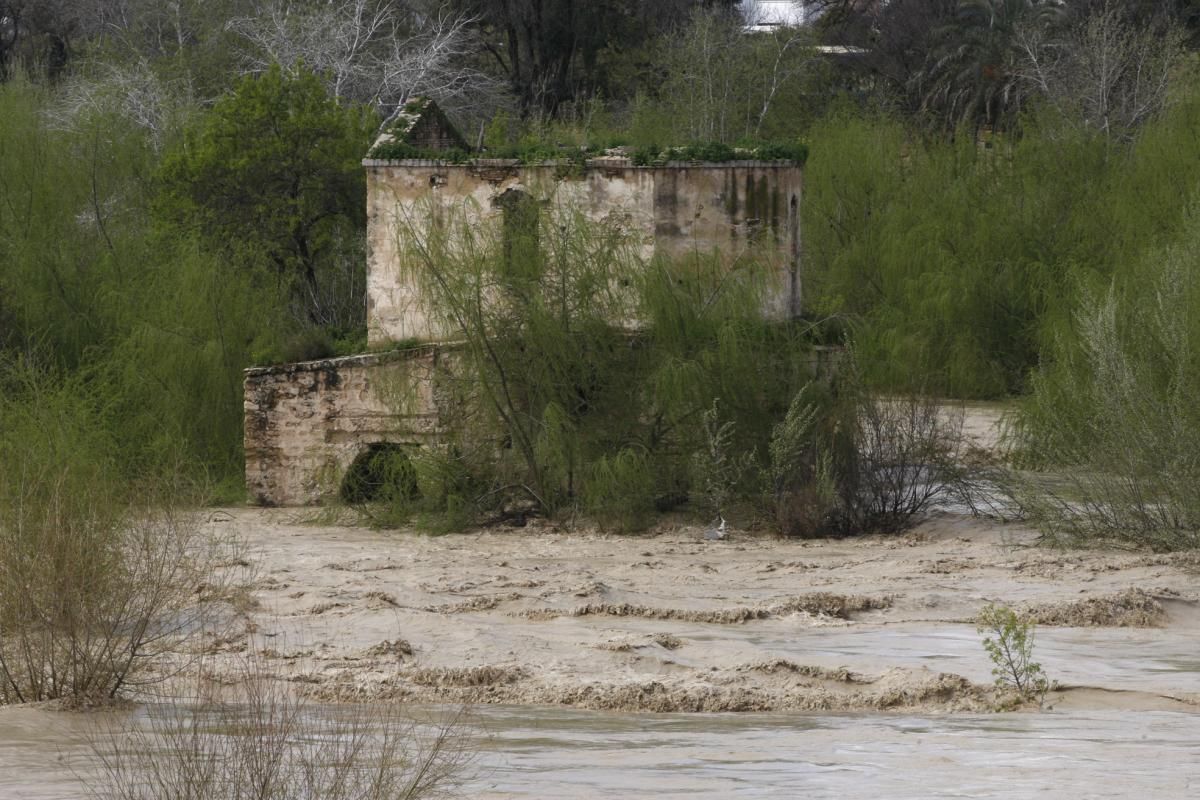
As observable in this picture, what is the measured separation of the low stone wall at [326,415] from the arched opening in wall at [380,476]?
110mm

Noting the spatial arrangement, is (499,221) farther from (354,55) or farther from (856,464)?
(354,55)


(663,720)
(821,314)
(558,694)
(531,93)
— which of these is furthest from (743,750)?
(531,93)

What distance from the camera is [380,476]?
2173 cm

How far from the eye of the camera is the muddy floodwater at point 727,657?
10.3 meters

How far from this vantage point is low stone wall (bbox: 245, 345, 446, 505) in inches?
842

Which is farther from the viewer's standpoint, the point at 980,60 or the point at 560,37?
the point at 560,37

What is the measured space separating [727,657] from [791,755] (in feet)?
10.0

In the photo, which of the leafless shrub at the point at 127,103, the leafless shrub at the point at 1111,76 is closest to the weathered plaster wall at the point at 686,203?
the leafless shrub at the point at 127,103

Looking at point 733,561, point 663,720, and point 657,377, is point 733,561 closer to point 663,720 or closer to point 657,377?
point 657,377

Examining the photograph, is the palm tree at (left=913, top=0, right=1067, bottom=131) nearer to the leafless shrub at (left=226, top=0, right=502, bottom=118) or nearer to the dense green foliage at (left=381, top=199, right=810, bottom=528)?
the leafless shrub at (left=226, top=0, right=502, bottom=118)

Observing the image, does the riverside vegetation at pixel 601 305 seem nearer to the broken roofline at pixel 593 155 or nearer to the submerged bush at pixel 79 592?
the submerged bush at pixel 79 592

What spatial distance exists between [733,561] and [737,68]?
26016mm

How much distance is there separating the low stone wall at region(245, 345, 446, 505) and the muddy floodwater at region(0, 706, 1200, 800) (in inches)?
363

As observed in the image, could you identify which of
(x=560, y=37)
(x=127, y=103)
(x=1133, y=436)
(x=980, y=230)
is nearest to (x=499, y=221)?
(x=1133, y=436)
